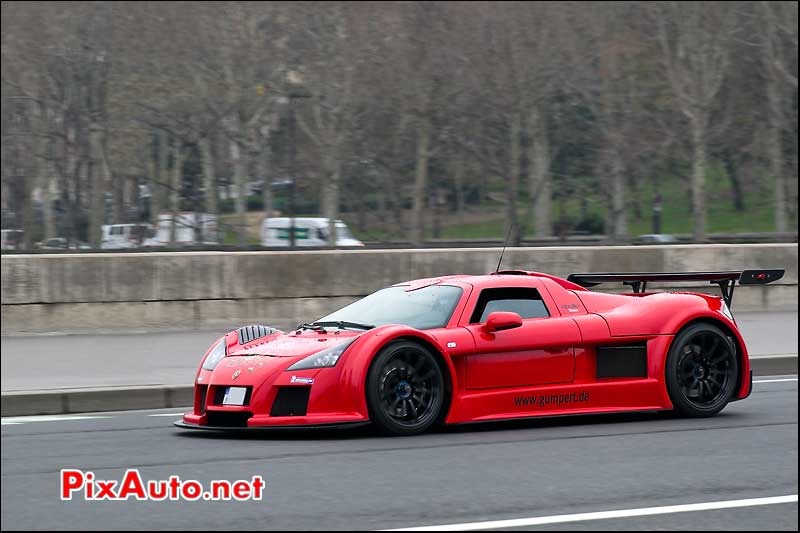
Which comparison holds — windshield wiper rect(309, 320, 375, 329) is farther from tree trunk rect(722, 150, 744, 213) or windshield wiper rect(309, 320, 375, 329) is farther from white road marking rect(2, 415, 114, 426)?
tree trunk rect(722, 150, 744, 213)

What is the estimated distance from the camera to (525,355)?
30.7 ft

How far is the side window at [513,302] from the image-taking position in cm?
955

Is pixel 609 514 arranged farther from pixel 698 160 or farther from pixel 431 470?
pixel 698 160

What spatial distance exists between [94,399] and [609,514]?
20.9 feet

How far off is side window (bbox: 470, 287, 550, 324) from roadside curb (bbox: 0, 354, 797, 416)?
3539mm

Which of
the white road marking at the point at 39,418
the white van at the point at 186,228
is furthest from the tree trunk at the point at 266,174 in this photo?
the white road marking at the point at 39,418

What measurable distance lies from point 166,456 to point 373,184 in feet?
99.4

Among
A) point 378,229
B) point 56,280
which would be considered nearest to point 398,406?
point 56,280

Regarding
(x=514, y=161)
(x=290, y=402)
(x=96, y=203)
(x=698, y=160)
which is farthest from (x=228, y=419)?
(x=698, y=160)

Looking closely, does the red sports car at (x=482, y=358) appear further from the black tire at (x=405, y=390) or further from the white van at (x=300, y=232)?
the white van at (x=300, y=232)

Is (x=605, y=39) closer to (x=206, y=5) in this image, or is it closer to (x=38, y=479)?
(x=206, y=5)

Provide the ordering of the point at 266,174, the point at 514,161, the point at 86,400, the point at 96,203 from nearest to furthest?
the point at 86,400, the point at 96,203, the point at 266,174, the point at 514,161

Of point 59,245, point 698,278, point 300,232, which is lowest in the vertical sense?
point 698,278

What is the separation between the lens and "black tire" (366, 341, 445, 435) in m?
8.72
